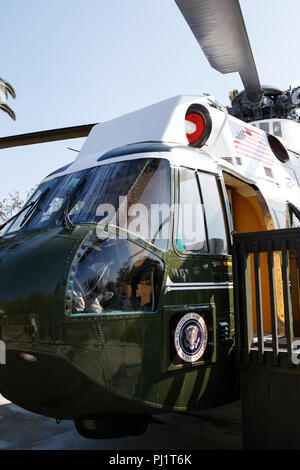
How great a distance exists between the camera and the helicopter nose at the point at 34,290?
3.08 m

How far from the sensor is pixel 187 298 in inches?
147

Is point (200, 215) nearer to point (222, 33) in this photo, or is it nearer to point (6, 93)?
point (222, 33)

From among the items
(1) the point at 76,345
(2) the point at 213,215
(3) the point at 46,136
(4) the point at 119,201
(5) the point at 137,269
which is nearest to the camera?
(1) the point at 76,345

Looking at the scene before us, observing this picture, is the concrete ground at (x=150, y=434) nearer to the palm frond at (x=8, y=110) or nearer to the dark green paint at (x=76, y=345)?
the dark green paint at (x=76, y=345)

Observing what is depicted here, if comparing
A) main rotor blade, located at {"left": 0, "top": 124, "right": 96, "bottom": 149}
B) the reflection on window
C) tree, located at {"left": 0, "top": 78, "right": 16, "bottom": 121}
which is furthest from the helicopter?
tree, located at {"left": 0, "top": 78, "right": 16, "bottom": 121}

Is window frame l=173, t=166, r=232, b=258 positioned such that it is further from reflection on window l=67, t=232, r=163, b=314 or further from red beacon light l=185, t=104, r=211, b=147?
red beacon light l=185, t=104, r=211, b=147

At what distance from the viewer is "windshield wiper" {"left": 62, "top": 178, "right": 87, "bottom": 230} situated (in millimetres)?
3555

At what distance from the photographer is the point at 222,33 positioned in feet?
11.5

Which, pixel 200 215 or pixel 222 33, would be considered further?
pixel 200 215

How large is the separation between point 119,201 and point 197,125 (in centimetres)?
154

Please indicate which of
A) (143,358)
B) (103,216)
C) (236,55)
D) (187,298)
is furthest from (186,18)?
(143,358)

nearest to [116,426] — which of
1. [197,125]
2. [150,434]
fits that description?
[150,434]
